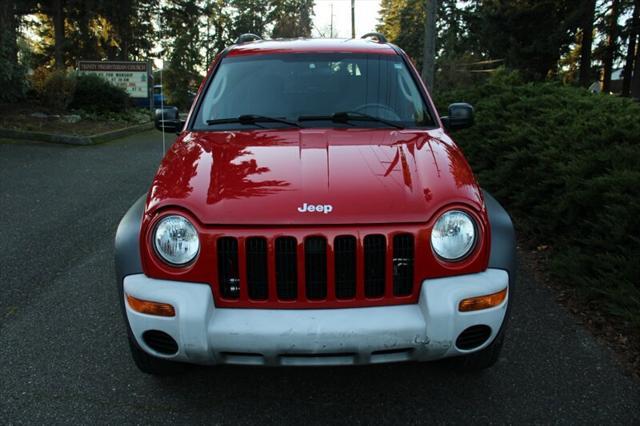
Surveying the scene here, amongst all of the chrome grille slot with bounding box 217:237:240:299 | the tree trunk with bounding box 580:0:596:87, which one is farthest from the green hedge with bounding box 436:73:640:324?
the tree trunk with bounding box 580:0:596:87

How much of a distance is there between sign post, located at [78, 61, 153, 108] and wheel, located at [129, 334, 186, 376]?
1878 cm

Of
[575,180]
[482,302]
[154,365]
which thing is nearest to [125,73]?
[575,180]

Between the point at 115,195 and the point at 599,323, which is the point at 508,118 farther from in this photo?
the point at 115,195

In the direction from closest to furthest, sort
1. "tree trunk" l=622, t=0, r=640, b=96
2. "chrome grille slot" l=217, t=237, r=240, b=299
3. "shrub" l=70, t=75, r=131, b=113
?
"chrome grille slot" l=217, t=237, r=240, b=299
"shrub" l=70, t=75, r=131, b=113
"tree trunk" l=622, t=0, r=640, b=96

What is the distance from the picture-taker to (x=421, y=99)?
12.7ft

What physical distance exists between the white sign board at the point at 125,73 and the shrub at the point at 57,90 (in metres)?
3.86

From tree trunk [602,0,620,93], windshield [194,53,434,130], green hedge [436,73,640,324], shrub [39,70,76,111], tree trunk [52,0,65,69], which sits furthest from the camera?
tree trunk [602,0,620,93]

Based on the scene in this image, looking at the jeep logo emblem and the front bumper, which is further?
the jeep logo emblem

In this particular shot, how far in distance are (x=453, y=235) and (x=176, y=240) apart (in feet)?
4.01

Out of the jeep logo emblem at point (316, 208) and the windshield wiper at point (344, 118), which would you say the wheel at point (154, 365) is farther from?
the windshield wiper at point (344, 118)

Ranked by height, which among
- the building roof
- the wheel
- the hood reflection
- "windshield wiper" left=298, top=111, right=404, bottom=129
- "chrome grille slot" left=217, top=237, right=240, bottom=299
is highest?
the building roof

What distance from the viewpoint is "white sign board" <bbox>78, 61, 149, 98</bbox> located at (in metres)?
19.9

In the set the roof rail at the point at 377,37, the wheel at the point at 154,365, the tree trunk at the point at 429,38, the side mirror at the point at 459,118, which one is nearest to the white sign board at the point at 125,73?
the tree trunk at the point at 429,38

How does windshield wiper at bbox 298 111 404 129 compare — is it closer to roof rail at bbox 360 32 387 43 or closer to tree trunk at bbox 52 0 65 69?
roof rail at bbox 360 32 387 43
